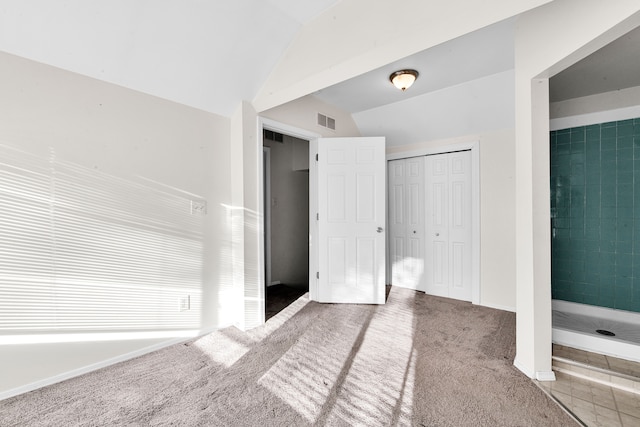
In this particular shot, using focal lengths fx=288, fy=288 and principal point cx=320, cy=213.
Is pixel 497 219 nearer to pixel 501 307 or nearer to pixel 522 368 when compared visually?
pixel 501 307

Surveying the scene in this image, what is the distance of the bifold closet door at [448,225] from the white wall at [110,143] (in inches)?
104

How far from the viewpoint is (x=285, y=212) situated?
188 inches

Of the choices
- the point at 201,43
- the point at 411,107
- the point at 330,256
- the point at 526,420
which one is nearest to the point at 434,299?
the point at 330,256

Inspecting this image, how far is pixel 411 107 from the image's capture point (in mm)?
3529

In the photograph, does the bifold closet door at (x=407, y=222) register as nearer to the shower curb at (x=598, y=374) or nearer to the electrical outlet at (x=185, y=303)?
the shower curb at (x=598, y=374)

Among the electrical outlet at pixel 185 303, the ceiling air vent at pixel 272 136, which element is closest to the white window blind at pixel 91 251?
the electrical outlet at pixel 185 303

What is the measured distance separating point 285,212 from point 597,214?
391 cm

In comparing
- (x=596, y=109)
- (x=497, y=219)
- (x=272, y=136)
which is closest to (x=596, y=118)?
(x=596, y=109)

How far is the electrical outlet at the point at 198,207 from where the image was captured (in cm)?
257

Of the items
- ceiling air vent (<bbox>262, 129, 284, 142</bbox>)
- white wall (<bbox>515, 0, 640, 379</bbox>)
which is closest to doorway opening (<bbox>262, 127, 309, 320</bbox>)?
ceiling air vent (<bbox>262, 129, 284, 142</bbox>)

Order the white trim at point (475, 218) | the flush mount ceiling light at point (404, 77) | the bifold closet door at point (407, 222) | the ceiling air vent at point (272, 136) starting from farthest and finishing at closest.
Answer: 1. the ceiling air vent at point (272, 136)
2. the bifold closet door at point (407, 222)
3. the white trim at point (475, 218)
4. the flush mount ceiling light at point (404, 77)

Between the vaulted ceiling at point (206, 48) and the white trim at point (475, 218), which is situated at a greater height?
the vaulted ceiling at point (206, 48)

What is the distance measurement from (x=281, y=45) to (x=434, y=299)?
3321 millimetres

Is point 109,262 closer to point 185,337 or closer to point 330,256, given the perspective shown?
point 185,337
